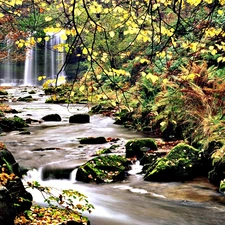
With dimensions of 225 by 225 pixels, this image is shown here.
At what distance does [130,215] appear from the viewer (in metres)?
5.20

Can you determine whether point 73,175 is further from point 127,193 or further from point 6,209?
point 6,209

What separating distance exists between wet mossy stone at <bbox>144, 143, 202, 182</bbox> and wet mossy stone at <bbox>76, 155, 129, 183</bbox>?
55 cm

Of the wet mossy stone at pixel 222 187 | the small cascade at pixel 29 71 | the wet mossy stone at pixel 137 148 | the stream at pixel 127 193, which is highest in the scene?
the small cascade at pixel 29 71

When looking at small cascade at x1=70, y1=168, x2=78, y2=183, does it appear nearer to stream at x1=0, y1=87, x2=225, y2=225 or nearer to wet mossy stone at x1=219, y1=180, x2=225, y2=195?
stream at x1=0, y1=87, x2=225, y2=225

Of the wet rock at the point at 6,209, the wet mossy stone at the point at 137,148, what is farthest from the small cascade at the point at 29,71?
the wet rock at the point at 6,209

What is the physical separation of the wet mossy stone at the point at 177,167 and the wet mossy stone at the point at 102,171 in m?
0.55

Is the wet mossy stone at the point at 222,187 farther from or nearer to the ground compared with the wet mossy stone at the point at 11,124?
nearer to the ground

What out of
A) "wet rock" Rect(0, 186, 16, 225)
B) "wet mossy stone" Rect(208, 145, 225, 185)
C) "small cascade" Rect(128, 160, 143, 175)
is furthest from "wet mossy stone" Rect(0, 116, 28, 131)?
"wet rock" Rect(0, 186, 16, 225)

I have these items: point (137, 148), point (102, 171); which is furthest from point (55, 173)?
point (137, 148)

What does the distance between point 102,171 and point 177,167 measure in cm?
147

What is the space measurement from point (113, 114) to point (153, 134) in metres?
5.38

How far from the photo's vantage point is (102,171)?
700 centimetres

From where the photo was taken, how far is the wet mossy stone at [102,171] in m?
6.82

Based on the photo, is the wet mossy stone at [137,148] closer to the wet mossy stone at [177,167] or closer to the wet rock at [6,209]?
the wet mossy stone at [177,167]
